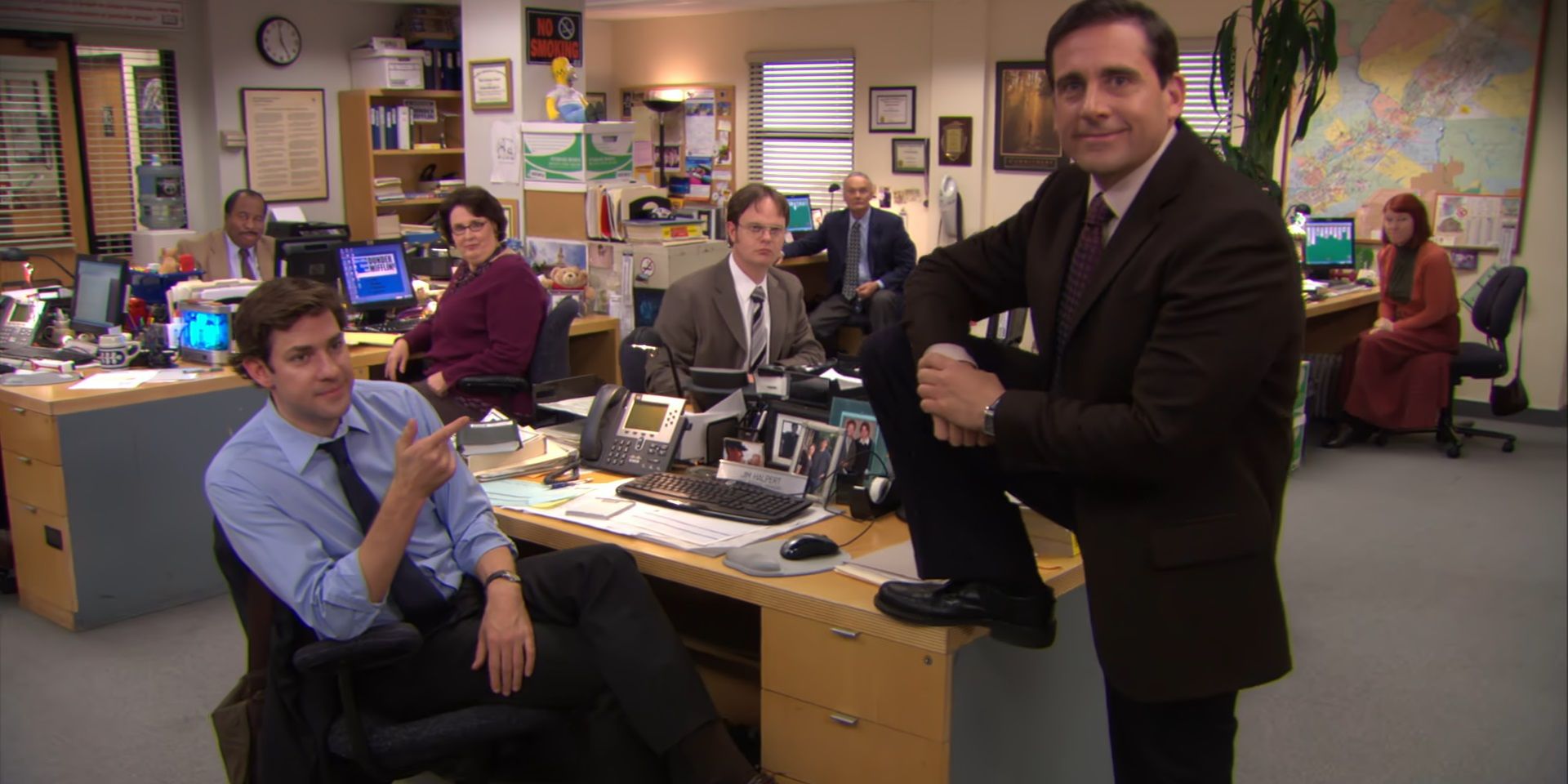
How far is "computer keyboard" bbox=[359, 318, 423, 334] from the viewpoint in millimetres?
5440

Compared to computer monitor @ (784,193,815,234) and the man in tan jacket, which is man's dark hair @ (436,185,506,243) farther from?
computer monitor @ (784,193,815,234)

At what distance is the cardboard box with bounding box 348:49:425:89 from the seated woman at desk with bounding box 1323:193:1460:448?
266 inches

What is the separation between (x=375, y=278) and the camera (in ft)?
19.0

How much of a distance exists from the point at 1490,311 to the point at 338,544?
6062mm

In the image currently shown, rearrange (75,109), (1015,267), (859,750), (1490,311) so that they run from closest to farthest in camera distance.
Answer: (1015,267), (859,750), (1490,311), (75,109)

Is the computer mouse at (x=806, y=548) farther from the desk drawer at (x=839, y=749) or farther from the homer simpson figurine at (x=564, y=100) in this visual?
the homer simpson figurine at (x=564, y=100)

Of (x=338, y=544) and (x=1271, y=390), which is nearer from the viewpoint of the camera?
(x=1271, y=390)

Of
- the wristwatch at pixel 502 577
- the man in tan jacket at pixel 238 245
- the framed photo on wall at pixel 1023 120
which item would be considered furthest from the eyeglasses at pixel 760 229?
the framed photo on wall at pixel 1023 120

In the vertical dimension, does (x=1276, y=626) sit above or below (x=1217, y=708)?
above

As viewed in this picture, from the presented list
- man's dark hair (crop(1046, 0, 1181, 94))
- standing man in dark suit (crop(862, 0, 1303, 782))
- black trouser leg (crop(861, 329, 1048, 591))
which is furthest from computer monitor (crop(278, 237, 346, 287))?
man's dark hair (crop(1046, 0, 1181, 94))

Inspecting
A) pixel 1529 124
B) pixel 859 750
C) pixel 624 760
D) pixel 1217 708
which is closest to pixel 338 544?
pixel 624 760

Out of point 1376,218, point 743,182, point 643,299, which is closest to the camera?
point 643,299

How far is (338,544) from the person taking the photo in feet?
7.64

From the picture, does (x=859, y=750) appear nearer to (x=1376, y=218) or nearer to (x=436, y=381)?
(x=436, y=381)
